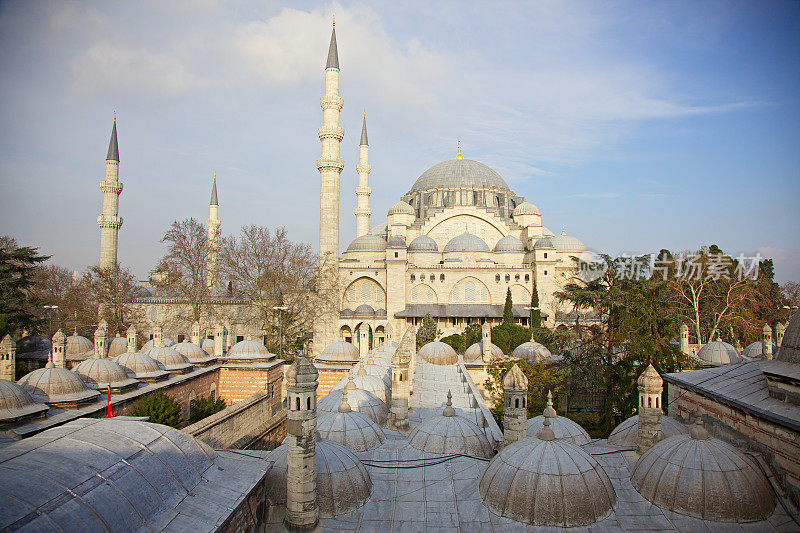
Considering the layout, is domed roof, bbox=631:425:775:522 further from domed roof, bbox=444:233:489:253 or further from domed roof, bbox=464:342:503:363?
domed roof, bbox=444:233:489:253

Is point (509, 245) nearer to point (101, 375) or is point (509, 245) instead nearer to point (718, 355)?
point (718, 355)

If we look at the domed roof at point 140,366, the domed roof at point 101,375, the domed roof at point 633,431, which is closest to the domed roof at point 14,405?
the domed roof at point 101,375

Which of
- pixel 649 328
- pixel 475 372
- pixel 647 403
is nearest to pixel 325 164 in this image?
pixel 475 372

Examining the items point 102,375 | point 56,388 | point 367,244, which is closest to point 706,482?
point 56,388

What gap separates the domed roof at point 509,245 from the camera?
3203cm

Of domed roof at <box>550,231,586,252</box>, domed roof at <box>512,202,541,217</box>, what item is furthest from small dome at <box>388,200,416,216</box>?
domed roof at <box>550,231,586,252</box>

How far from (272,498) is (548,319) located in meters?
24.8

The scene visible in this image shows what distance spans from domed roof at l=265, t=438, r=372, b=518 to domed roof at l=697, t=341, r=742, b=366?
13.8m

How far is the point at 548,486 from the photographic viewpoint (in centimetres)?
542

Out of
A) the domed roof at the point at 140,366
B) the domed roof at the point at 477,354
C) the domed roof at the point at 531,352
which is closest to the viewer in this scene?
the domed roof at the point at 140,366

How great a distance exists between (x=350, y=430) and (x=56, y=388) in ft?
20.2

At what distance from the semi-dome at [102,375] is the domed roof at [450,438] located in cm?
725

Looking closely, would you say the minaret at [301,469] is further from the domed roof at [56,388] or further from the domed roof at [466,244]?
the domed roof at [466,244]

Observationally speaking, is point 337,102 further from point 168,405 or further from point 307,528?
point 307,528
